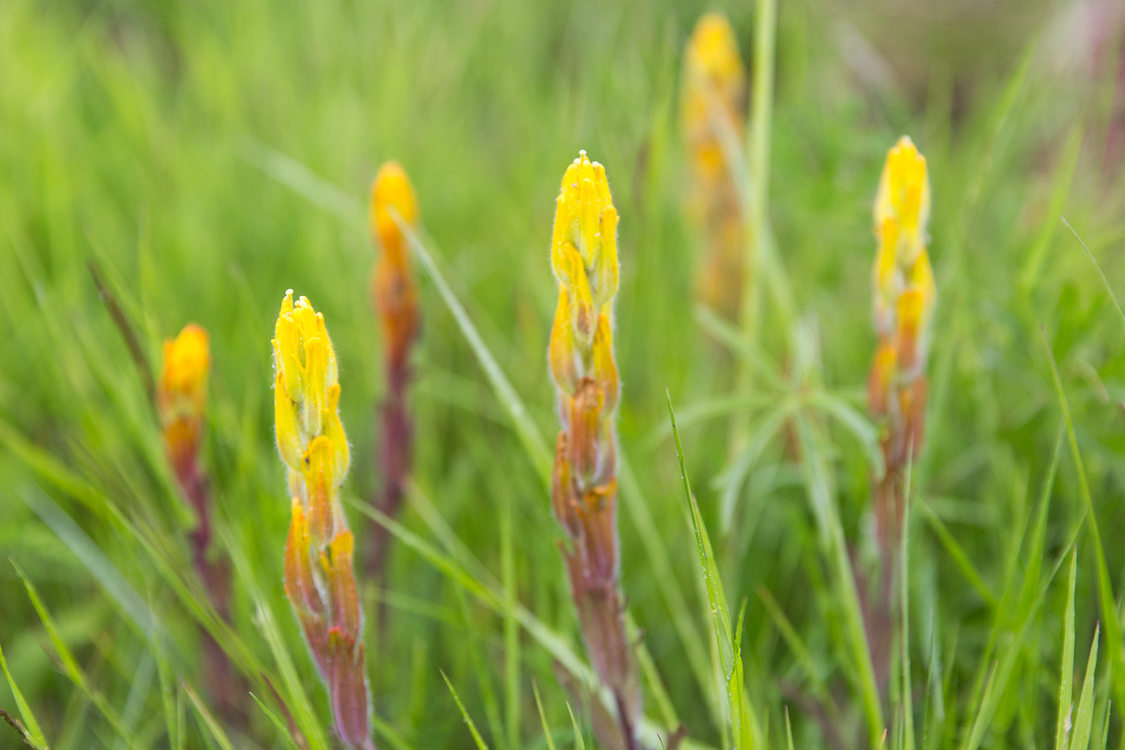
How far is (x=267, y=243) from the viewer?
7.76ft

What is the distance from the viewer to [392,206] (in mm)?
1399

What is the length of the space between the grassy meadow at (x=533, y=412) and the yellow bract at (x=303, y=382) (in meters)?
0.29

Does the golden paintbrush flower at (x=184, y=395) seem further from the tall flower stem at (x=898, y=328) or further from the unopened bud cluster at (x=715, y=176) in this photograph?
the unopened bud cluster at (x=715, y=176)

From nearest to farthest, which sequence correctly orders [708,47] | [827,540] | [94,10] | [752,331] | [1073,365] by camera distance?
[827,540]
[1073,365]
[752,331]
[708,47]
[94,10]

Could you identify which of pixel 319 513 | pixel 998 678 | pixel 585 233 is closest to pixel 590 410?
pixel 585 233

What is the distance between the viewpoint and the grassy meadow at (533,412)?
124 centimetres

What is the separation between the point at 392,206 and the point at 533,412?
0.62m

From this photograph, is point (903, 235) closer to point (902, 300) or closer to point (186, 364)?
point (902, 300)

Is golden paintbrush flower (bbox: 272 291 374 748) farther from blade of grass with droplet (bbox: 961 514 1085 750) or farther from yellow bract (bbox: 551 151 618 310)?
blade of grass with droplet (bbox: 961 514 1085 750)

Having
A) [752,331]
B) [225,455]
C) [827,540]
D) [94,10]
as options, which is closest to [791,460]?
[752,331]

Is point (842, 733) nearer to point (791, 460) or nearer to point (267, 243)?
Result: point (791, 460)

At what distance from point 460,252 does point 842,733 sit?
5.07 feet

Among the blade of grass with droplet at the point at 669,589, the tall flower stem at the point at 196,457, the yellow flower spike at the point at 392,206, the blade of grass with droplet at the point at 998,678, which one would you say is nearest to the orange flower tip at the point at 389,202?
the yellow flower spike at the point at 392,206

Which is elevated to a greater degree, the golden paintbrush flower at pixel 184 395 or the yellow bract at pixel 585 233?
the yellow bract at pixel 585 233
